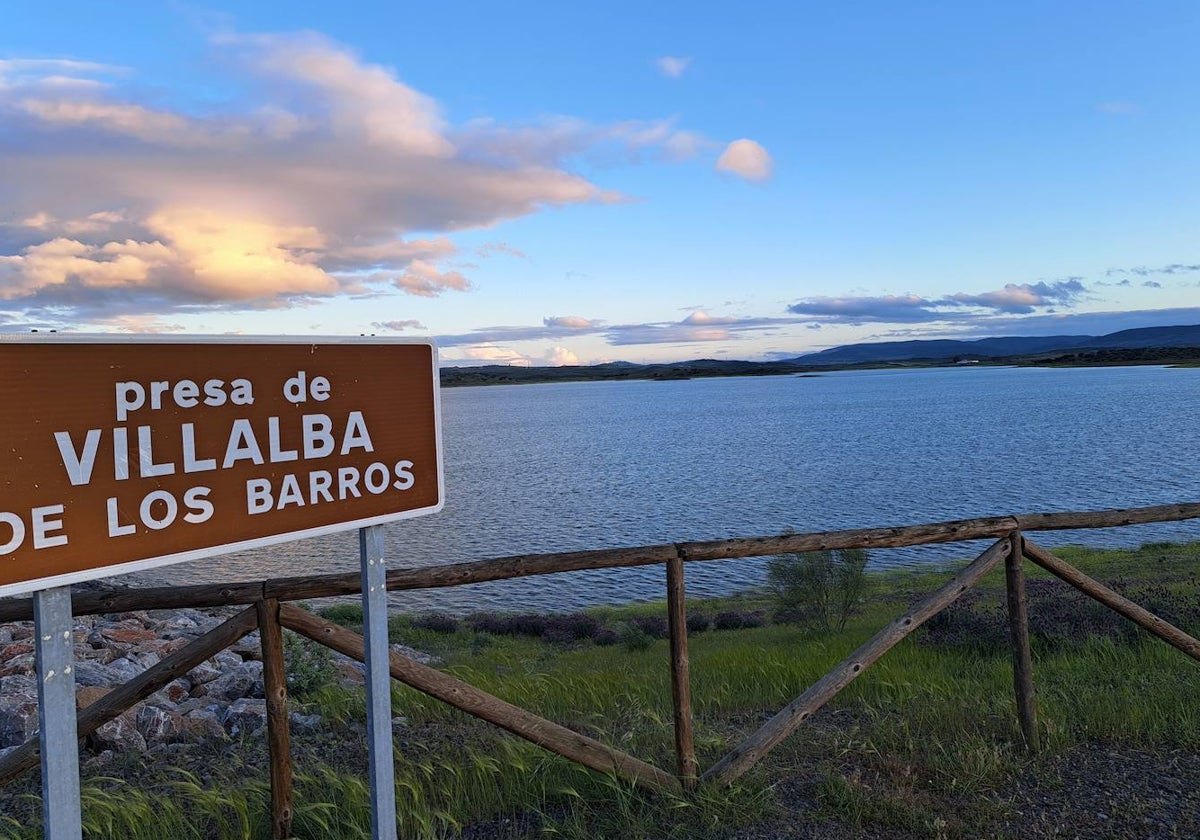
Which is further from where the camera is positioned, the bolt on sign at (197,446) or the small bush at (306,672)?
the small bush at (306,672)

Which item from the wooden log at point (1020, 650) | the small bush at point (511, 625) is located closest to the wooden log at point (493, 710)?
the wooden log at point (1020, 650)

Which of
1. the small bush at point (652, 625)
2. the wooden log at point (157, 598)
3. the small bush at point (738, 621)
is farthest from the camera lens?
the small bush at point (738, 621)

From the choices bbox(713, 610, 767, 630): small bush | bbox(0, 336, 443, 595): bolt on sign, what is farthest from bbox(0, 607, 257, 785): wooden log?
bbox(713, 610, 767, 630): small bush

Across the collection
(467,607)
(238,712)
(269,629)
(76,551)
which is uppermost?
(76,551)

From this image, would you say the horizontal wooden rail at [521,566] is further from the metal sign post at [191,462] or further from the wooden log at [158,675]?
the metal sign post at [191,462]

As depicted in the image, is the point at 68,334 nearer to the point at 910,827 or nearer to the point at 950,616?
the point at 910,827

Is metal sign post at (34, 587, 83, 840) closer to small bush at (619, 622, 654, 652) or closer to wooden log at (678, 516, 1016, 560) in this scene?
wooden log at (678, 516, 1016, 560)

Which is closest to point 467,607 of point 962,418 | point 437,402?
point 437,402

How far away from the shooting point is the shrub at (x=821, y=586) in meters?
16.2

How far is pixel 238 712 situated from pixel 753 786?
5022mm

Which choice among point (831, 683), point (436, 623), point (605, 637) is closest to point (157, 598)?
point (831, 683)

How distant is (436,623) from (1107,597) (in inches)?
618

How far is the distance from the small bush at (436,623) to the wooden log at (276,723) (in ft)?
46.9

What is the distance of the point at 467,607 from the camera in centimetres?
2227
